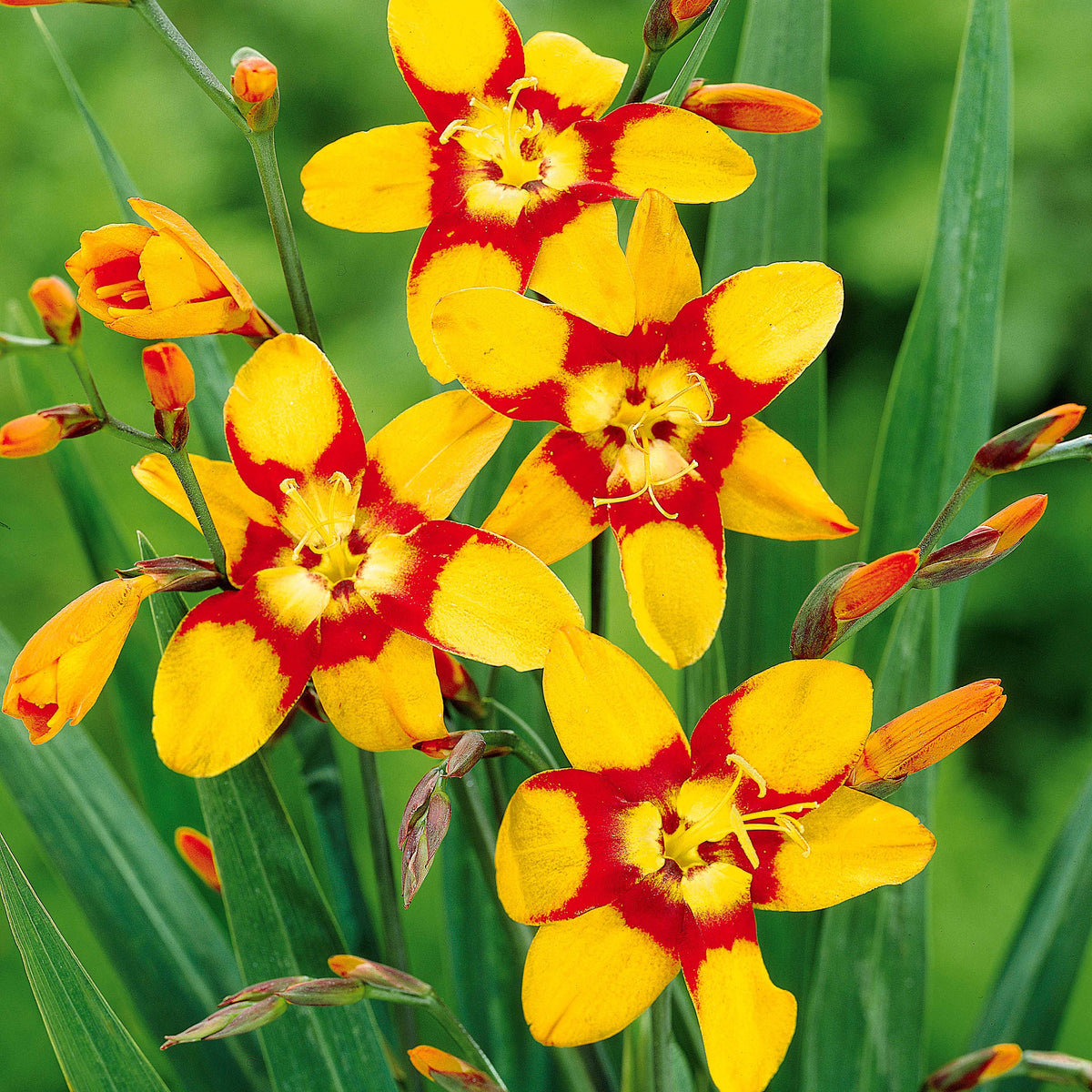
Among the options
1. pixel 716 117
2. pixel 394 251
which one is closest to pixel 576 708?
pixel 716 117

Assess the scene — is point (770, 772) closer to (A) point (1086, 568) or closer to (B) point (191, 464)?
(B) point (191, 464)

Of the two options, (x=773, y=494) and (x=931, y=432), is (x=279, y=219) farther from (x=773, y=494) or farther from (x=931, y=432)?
(x=931, y=432)

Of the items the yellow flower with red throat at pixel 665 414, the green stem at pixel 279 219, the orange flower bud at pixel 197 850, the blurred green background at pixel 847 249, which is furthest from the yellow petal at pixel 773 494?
the blurred green background at pixel 847 249

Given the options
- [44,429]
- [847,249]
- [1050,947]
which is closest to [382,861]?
[44,429]

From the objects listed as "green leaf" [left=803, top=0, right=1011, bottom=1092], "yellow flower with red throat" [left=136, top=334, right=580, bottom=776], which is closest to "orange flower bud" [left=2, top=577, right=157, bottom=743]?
"yellow flower with red throat" [left=136, top=334, right=580, bottom=776]

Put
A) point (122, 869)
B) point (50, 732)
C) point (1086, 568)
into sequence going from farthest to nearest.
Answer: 1. point (1086, 568)
2. point (122, 869)
3. point (50, 732)

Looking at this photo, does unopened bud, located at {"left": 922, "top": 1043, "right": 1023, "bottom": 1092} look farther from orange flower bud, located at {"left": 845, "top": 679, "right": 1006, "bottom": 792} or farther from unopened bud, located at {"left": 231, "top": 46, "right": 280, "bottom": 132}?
unopened bud, located at {"left": 231, "top": 46, "right": 280, "bottom": 132}

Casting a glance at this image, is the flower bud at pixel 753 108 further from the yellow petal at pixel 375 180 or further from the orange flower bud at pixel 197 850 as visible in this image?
the orange flower bud at pixel 197 850
